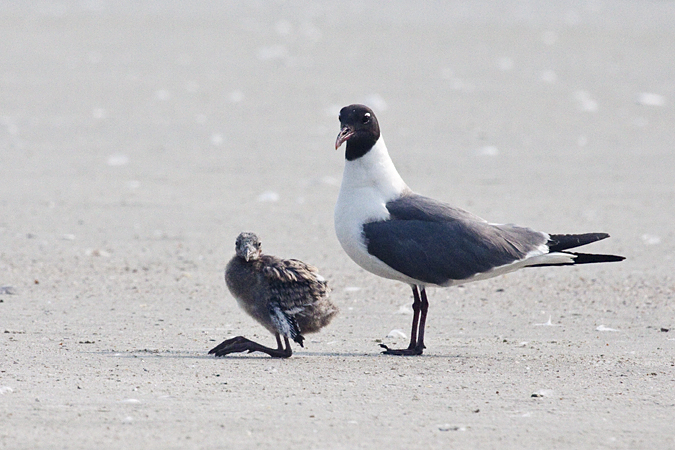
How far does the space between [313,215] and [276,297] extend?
189 inches

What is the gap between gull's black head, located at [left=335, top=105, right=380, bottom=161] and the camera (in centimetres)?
709

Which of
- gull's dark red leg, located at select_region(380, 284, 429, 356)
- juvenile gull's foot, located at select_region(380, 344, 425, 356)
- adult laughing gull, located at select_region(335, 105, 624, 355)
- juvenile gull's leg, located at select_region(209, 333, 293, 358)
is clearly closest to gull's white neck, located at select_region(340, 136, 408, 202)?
adult laughing gull, located at select_region(335, 105, 624, 355)

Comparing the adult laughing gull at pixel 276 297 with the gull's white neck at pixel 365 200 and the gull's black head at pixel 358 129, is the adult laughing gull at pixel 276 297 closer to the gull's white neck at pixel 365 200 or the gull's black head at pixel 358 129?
the gull's white neck at pixel 365 200

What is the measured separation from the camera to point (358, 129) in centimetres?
711

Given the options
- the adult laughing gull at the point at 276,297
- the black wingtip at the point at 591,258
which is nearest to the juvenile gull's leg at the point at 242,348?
the adult laughing gull at the point at 276,297

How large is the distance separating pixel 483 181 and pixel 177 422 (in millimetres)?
8325

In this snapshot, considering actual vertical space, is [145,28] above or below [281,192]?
above

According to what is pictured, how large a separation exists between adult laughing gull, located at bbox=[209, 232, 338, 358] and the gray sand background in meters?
0.15

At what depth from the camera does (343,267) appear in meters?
9.52

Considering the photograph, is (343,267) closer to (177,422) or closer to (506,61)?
(177,422)

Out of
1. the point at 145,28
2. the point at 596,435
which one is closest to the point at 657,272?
the point at 596,435

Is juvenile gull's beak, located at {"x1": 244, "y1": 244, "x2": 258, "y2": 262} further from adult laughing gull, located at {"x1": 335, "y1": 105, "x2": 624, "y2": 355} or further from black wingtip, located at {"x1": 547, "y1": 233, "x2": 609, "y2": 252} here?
black wingtip, located at {"x1": 547, "y1": 233, "x2": 609, "y2": 252}

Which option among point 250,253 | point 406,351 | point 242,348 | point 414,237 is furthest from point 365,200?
point 242,348

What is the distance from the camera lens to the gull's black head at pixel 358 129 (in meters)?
7.09
